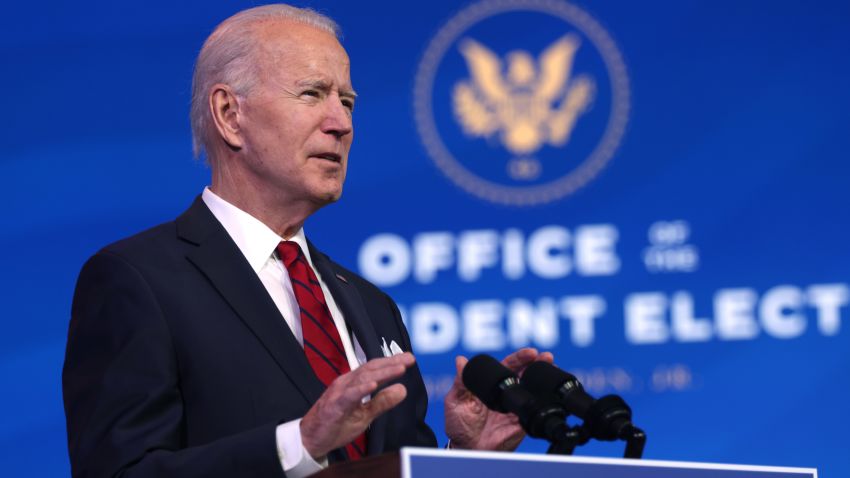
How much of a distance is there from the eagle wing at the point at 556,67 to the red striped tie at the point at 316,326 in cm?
172

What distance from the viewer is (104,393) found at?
64.6 inches

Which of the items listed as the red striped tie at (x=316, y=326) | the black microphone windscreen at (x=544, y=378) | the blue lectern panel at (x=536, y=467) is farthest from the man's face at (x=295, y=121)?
the blue lectern panel at (x=536, y=467)

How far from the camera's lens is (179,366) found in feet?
5.59

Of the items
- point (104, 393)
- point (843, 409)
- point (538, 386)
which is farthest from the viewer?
point (843, 409)

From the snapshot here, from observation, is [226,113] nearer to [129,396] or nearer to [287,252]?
[287,252]

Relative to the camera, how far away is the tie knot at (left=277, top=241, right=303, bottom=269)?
2.00 metres

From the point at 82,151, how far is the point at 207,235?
6.30 feet

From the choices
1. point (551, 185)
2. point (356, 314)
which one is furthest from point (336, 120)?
point (551, 185)

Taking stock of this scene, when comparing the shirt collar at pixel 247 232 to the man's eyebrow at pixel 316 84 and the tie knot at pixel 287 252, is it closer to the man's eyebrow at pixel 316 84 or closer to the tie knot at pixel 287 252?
the tie knot at pixel 287 252

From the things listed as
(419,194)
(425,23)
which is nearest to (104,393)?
(419,194)

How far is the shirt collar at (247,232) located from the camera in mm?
1957

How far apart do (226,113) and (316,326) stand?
474mm

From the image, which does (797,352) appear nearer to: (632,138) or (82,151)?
(632,138)

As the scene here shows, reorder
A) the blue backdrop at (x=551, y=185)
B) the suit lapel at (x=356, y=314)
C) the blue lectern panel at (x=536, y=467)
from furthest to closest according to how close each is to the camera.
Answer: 1. the blue backdrop at (x=551, y=185)
2. the suit lapel at (x=356, y=314)
3. the blue lectern panel at (x=536, y=467)
